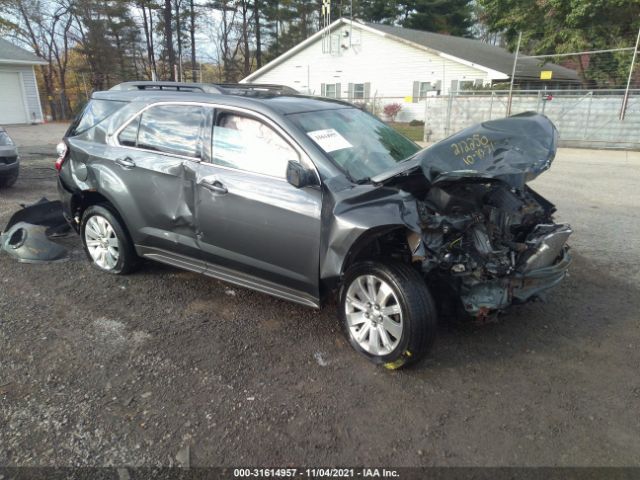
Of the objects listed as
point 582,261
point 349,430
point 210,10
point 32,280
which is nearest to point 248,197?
point 349,430

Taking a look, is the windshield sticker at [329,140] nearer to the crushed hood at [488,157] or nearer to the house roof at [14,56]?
the crushed hood at [488,157]

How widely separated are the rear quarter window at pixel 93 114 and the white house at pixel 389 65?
68.1 feet

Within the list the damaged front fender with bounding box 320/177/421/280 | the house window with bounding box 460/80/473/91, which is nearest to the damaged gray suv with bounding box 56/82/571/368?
the damaged front fender with bounding box 320/177/421/280

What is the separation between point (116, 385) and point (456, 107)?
55.5 ft

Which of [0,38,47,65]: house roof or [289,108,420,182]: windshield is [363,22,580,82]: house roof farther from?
[289,108,420,182]: windshield

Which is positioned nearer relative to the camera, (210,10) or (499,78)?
(499,78)

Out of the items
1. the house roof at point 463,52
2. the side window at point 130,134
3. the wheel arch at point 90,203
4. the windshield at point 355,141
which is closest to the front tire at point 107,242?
the wheel arch at point 90,203

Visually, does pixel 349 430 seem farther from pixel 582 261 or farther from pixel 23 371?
pixel 582 261

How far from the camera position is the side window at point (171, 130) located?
398cm

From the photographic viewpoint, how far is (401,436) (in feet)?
8.71

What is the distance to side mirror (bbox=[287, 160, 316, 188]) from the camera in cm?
324

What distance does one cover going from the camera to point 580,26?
63.3 ft

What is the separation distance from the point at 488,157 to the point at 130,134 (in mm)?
3098

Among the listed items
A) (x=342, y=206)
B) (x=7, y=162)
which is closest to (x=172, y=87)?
(x=342, y=206)
